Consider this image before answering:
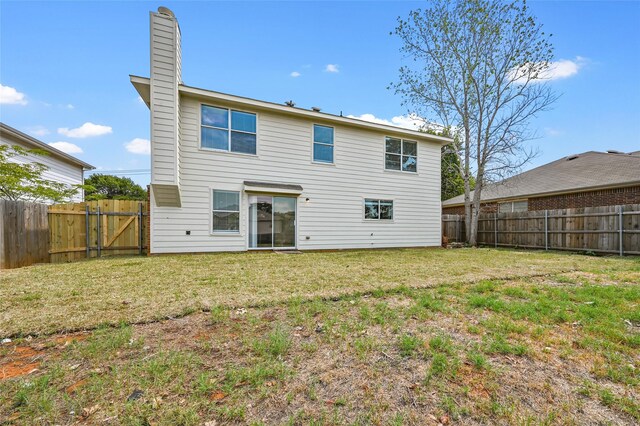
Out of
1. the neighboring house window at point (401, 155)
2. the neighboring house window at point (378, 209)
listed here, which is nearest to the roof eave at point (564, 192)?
the neighboring house window at point (401, 155)

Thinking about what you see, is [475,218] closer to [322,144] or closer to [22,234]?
[322,144]

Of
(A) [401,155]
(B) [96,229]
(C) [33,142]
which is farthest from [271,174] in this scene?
(C) [33,142]

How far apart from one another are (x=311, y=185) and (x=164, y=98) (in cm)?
527

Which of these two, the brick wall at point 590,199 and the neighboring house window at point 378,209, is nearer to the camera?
the neighboring house window at point 378,209

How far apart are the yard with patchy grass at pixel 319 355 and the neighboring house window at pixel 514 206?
13.0 meters

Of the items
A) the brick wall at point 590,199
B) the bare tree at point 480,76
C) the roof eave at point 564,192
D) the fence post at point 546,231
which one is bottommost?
the fence post at point 546,231

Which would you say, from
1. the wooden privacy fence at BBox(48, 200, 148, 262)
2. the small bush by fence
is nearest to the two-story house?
the wooden privacy fence at BBox(48, 200, 148, 262)

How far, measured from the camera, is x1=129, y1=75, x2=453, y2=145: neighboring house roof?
328 inches

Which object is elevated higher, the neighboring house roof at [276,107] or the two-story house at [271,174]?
the neighboring house roof at [276,107]

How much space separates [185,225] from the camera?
8828mm

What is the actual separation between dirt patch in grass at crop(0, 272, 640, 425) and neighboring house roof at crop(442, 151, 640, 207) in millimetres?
12630

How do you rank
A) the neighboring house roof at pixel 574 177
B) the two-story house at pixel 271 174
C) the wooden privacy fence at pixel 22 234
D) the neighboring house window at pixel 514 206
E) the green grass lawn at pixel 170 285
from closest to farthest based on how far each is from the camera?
the green grass lawn at pixel 170 285, the wooden privacy fence at pixel 22 234, the two-story house at pixel 271 174, the neighboring house roof at pixel 574 177, the neighboring house window at pixel 514 206

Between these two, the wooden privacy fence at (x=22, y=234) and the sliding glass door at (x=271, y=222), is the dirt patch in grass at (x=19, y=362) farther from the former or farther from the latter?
the sliding glass door at (x=271, y=222)

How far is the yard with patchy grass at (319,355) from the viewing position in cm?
168
